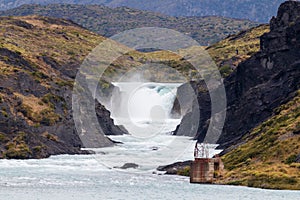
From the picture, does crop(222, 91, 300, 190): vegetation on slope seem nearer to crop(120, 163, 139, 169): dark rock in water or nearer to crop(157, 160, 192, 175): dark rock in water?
crop(157, 160, 192, 175): dark rock in water

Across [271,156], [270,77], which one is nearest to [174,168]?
[271,156]

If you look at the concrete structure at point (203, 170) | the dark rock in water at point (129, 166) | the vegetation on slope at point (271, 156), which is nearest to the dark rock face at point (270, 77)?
the vegetation on slope at point (271, 156)

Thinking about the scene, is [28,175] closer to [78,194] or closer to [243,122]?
[78,194]

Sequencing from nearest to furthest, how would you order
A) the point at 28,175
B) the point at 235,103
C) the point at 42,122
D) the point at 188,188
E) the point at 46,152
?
the point at 188,188 → the point at 28,175 → the point at 46,152 → the point at 42,122 → the point at 235,103

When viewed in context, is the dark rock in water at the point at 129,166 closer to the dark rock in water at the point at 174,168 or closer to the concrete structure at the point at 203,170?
the dark rock in water at the point at 174,168

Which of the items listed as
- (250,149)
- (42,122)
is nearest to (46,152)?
(42,122)

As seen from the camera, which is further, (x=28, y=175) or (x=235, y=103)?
(x=235, y=103)
